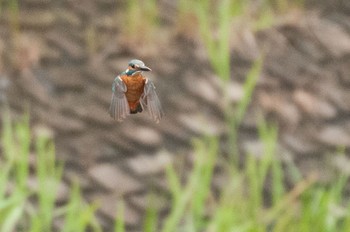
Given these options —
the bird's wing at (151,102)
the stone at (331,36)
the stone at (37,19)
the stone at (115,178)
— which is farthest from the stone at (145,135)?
the bird's wing at (151,102)

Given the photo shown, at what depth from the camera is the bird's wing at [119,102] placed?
38.9 inches

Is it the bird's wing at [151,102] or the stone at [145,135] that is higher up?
the bird's wing at [151,102]

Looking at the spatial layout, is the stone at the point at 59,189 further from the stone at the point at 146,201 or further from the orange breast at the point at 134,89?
the orange breast at the point at 134,89

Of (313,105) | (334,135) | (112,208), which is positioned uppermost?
(313,105)

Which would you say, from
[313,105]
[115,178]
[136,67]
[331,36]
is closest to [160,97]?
[115,178]

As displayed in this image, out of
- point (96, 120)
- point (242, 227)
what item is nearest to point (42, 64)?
point (96, 120)

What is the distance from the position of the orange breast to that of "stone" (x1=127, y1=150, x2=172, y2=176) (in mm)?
2902

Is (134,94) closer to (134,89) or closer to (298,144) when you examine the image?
(134,89)

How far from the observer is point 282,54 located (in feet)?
14.2

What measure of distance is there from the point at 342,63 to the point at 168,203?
3.67ft

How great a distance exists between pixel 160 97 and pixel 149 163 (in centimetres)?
26

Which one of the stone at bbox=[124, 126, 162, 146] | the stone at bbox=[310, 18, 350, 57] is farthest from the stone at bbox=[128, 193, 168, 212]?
the stone at bbox=[310, 18, 350, 57]

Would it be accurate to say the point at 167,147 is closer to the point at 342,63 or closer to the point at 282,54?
the point at 282,54

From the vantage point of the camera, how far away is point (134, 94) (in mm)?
1003
